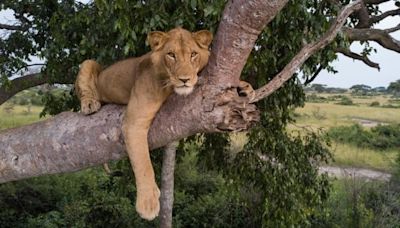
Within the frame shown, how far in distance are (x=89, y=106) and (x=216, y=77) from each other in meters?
0.79

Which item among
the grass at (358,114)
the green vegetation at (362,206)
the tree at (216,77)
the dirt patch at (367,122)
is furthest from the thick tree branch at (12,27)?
the dirt patch at (367,122)

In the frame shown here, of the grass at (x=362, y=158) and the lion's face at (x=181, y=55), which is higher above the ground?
the lion's face at (x=181, y=55)

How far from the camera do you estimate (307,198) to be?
493 centimetres

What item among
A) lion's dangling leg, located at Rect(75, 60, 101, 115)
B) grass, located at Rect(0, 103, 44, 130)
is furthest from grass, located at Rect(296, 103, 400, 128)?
lion's dangling leg, located at Rect(75, 60, 101, 115)

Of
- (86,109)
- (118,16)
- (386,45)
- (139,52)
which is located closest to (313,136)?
(386,45)

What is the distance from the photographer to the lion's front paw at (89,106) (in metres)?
2.57

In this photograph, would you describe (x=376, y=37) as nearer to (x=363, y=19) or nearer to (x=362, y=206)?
(x=363, y=19)

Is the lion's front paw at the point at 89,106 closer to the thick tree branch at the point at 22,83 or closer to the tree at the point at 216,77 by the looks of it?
the tree at the point at 216,77

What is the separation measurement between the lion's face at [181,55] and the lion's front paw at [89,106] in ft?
1.58

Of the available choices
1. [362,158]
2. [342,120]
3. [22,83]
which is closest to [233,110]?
[22,83]

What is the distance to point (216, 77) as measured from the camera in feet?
6.98

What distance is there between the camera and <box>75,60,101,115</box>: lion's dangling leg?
2.67 meters

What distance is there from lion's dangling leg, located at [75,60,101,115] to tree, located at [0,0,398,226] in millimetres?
122

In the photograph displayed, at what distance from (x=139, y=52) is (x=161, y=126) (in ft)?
5.19
